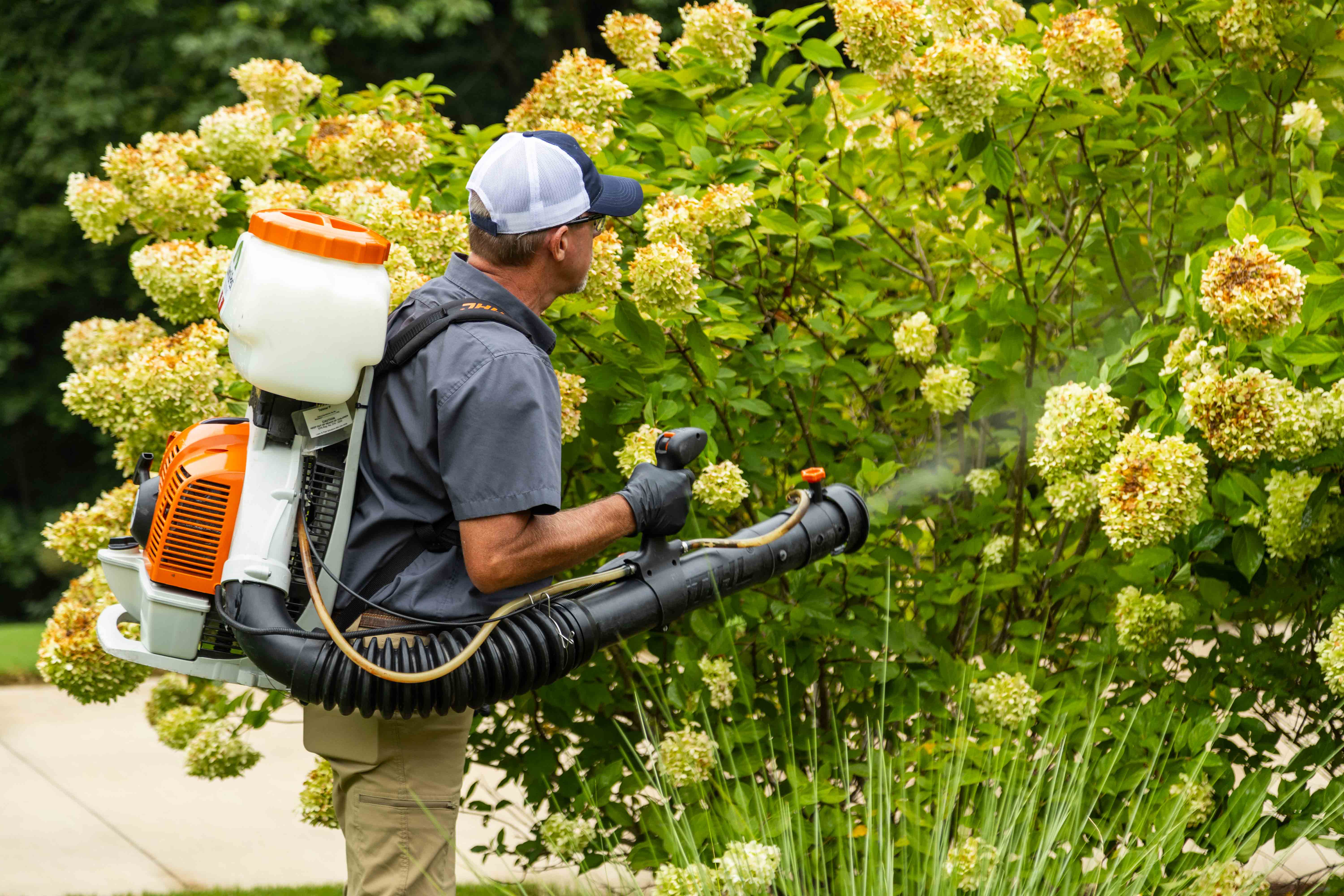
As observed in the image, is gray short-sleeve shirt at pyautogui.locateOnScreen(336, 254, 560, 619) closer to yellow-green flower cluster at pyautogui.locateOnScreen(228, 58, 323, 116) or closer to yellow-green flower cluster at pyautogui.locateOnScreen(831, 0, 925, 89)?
yellow-green flower cluster at pyautogui.locateOnScreen(831, 0, 925, 89)

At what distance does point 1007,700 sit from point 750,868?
785 mm

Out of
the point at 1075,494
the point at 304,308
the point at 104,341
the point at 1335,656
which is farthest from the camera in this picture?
the point at 104,341

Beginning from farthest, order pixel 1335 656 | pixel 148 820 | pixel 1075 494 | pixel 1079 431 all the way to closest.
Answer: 1. pixel 148 820
2. pixel 1075 494
3. pixel 1079 431
4. pixel 1335 656

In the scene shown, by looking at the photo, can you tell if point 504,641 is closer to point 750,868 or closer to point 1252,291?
point 750,868

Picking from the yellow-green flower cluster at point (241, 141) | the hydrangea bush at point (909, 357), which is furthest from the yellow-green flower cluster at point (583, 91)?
the yellow-green flower cluster at point (241, 141)

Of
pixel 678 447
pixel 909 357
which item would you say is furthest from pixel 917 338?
pixel 678 447

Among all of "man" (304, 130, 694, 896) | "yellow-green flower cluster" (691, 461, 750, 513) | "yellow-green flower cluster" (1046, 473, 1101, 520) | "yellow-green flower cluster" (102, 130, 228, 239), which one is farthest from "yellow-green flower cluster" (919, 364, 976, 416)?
"yellow-green flower cluster" (102, 130, 228, 239)

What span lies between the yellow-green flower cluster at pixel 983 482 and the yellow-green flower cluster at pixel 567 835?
46.7 inches

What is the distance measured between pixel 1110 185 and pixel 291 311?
1.96 meters

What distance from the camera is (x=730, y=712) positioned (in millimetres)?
2865

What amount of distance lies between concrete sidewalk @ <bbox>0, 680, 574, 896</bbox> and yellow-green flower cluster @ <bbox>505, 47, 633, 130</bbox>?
1.74m

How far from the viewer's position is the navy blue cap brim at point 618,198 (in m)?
2.15

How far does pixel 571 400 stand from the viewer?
2576mm

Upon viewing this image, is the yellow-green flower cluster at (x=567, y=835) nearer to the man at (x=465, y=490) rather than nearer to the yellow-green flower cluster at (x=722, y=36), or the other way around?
the man at (x=465, y=490)
